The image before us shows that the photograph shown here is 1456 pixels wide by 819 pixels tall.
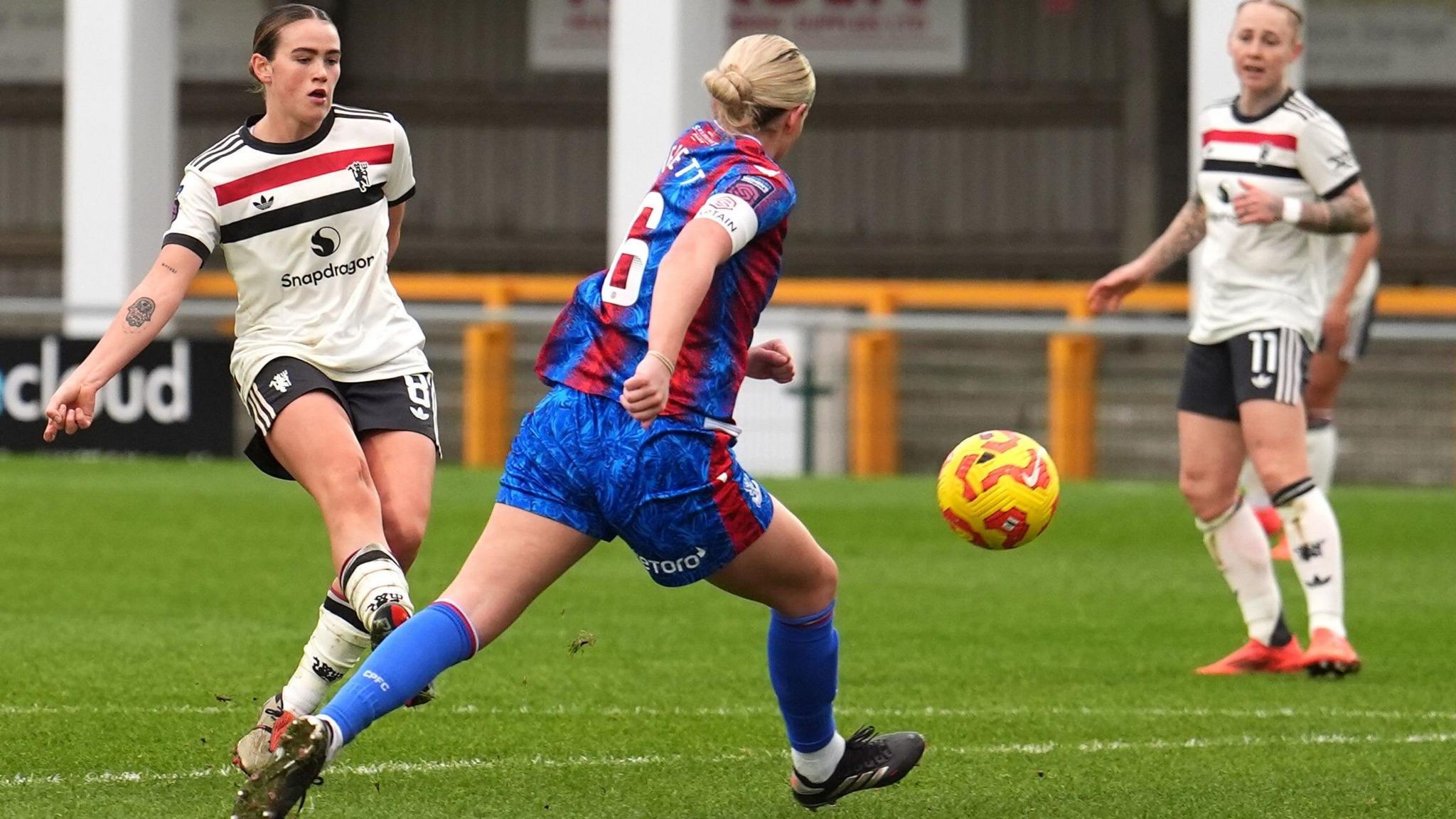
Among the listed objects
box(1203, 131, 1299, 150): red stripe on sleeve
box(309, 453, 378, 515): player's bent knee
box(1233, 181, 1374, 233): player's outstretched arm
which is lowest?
box(309, 453, 378, 515): player's bent knee

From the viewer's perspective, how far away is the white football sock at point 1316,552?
7984 mm

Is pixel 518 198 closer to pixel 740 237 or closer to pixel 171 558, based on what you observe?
pixel 171 558

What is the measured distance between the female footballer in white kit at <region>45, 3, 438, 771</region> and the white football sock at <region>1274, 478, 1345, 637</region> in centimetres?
327

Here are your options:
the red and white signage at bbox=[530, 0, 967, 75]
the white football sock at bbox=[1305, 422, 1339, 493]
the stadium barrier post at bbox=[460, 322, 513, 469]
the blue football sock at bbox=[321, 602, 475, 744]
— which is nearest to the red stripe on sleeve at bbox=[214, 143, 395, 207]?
the blue football sock at bbox=[321, 602, 475, 744]

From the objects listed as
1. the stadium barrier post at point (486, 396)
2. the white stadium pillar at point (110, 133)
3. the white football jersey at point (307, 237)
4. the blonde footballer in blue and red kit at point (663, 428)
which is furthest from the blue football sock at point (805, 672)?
the white stadium pillar at point (110, 133)

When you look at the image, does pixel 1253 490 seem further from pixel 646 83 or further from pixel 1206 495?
pixel 646 83

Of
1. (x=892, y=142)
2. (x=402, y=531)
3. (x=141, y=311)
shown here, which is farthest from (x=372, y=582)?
(x=892, y=142)

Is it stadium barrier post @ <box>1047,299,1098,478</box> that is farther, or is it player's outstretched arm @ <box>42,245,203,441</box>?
stadium barrier post @ <box>1047,299,1098,478</box>

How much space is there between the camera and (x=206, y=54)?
90.0 feet

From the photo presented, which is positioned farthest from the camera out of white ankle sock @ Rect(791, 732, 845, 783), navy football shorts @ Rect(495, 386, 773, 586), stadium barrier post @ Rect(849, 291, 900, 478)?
stadium barrier post @ Rect(849, 291, 900, 478)

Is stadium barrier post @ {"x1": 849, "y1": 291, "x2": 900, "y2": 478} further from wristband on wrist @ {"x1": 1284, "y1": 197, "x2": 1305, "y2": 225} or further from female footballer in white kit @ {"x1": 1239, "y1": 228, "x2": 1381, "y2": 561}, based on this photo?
wristband on wrist @ {"x1": 1284, "y1": 197, "x2": 1305, "y2": 225}

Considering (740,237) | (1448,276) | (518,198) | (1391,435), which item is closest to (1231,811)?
(740,237)

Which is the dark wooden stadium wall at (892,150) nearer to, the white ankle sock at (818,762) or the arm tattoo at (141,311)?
the arm tattoo at (141,311)

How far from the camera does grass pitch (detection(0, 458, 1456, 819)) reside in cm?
573
